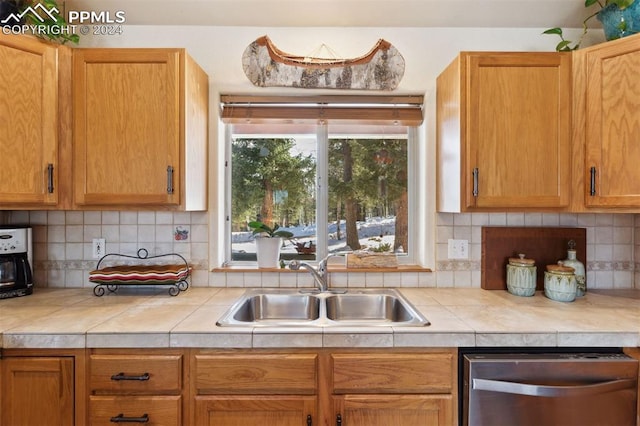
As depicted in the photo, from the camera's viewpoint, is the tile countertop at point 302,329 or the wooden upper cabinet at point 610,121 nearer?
the tile countertop at point 302,329

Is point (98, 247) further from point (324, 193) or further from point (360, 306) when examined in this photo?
point (360, 306)

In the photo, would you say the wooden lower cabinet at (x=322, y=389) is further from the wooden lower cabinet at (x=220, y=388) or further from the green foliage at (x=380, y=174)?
the green foliage at (x=380, y=174)

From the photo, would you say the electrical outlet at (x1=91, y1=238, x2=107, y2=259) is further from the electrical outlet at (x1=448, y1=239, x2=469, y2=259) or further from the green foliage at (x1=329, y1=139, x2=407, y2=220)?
the electrical outlet at (x1=448, y1=239, x2=469, y2=259)

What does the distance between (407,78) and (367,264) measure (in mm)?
1082

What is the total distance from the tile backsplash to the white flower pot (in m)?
0.07

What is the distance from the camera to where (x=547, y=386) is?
1.23 meters

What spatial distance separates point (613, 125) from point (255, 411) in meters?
1.92

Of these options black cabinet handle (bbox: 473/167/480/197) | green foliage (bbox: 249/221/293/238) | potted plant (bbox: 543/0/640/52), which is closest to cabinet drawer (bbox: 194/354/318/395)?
green foliage (bbox: 249/221/293/238)

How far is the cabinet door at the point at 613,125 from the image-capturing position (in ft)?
4.93

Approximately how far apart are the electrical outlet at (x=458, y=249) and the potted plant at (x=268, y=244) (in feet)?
3.00

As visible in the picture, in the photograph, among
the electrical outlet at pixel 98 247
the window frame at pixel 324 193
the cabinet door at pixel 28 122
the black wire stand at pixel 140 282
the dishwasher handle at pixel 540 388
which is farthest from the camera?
the window frame at pixel 324 193

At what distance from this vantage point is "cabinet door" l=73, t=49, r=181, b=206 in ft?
5.17

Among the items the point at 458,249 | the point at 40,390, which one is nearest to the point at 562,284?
the point at 458,249

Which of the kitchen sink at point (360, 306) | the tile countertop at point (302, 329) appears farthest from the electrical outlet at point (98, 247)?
the kitchen sink at point (360, 306)
